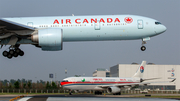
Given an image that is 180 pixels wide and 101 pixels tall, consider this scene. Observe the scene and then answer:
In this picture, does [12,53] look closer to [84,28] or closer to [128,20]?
[84,28]

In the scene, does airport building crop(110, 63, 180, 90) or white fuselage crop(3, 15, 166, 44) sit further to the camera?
airport building crop(110, 63, 180, 90)

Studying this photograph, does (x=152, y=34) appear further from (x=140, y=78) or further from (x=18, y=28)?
(x=140, y=78)

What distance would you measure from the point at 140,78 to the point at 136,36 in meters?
36.6

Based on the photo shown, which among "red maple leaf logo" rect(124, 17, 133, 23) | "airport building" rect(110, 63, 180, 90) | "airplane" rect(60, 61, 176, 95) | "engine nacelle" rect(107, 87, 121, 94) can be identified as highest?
"red maple leaf logo" rect(124, 17, 133, 23)

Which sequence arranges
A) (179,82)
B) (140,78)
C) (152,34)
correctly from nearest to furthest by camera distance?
(152,34)
(140,78)
(179,82)

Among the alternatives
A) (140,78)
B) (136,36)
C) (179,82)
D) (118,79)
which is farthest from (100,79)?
(179,82)

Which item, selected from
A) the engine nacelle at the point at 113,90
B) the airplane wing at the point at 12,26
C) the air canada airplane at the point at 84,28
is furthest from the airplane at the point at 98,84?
the airplane wing at the point at 12,26

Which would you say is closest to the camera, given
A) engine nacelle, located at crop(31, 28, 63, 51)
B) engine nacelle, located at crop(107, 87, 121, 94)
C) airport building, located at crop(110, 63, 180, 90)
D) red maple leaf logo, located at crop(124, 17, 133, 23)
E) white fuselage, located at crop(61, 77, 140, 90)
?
engine nacelle, located at crop(31, 28, 63, 51)

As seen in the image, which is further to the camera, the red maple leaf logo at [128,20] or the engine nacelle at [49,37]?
the red maple leaf logo at [128,20]

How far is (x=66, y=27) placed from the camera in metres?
34.6

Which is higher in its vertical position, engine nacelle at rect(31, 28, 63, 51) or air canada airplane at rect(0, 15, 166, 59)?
air canada airplane at rect(0, 15, 166, 59)

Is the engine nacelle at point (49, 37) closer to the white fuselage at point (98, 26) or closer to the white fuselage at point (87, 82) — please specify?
the white fuselage at point (98, 26)

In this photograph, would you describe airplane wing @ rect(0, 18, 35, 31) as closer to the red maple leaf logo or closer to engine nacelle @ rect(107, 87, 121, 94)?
the red maple leaf logo

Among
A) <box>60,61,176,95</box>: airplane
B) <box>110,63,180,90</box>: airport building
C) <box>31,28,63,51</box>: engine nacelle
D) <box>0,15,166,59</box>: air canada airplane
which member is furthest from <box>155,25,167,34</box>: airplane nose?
<box>110,63,180,90</box>: airport building
